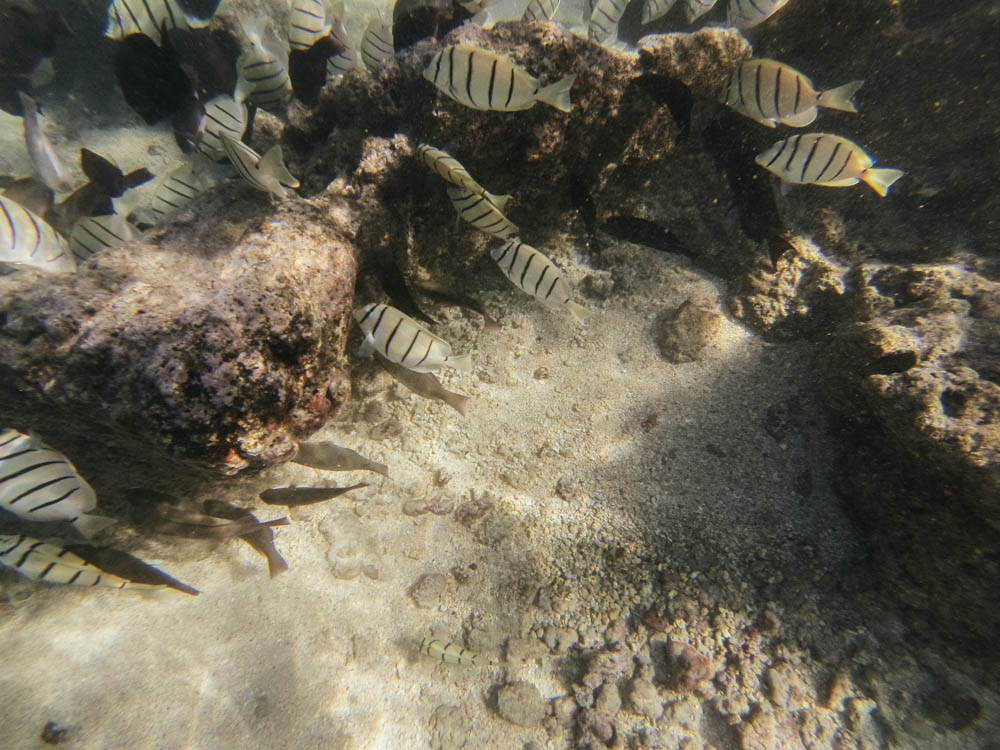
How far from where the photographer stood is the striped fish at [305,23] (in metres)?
4.25

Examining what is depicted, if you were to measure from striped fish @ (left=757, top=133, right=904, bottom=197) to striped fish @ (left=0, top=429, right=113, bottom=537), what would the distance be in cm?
459

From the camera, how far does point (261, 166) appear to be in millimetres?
2363

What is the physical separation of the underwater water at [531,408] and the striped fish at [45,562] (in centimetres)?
1

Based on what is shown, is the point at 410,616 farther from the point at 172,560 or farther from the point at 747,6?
the point at 747,6

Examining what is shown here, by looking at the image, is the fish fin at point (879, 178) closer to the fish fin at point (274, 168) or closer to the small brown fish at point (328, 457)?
the fish fin at point (274, 168)

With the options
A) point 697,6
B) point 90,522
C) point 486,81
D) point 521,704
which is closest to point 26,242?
point 90,522

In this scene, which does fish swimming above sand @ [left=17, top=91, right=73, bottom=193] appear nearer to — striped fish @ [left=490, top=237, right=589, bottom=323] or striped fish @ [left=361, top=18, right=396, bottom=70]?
striped fish @ [left=361, top=18, right=396, bottom=70]

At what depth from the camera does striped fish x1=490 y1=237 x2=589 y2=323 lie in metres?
2.94

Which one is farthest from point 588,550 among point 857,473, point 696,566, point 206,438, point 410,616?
point 206,438

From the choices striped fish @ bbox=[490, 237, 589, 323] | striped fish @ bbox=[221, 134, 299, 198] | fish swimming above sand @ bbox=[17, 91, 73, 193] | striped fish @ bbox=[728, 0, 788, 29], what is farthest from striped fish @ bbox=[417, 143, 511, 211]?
fish swimming above sand @ bbox=[17, 91, 73, 193]

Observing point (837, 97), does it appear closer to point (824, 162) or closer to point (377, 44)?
point (824, 162)

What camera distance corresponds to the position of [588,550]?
3141 millimetres

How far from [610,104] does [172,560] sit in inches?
178

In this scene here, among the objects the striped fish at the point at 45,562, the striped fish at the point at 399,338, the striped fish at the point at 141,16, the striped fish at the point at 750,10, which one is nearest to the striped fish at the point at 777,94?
the striped fish at the point at 750,10
